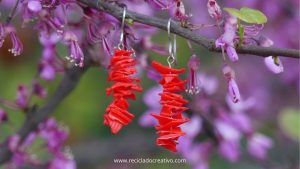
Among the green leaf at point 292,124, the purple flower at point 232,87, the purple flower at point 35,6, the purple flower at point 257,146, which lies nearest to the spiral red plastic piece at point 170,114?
the purple flower at point 232,87

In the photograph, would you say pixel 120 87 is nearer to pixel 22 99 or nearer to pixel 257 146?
pixel 22 99

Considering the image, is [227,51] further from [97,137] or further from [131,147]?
[97,137]

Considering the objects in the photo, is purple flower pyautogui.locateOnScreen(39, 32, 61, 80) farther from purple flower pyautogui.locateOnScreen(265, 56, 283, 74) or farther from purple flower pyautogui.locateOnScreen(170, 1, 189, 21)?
purple flower pyautogui.locateOnScreen(265, 56, 283, 74)

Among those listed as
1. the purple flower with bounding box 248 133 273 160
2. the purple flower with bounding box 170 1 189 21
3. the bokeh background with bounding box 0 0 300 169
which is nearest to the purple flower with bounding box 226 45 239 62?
the purple flower with bounding box 170 1 189 21

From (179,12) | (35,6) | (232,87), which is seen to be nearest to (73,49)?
(35,6)

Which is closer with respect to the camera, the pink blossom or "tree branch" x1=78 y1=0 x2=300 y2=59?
"tree branch" x1=78 y1=0 x2=300 y2=59

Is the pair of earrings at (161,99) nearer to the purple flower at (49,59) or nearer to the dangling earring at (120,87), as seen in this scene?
the dangling earring at (120,87)
